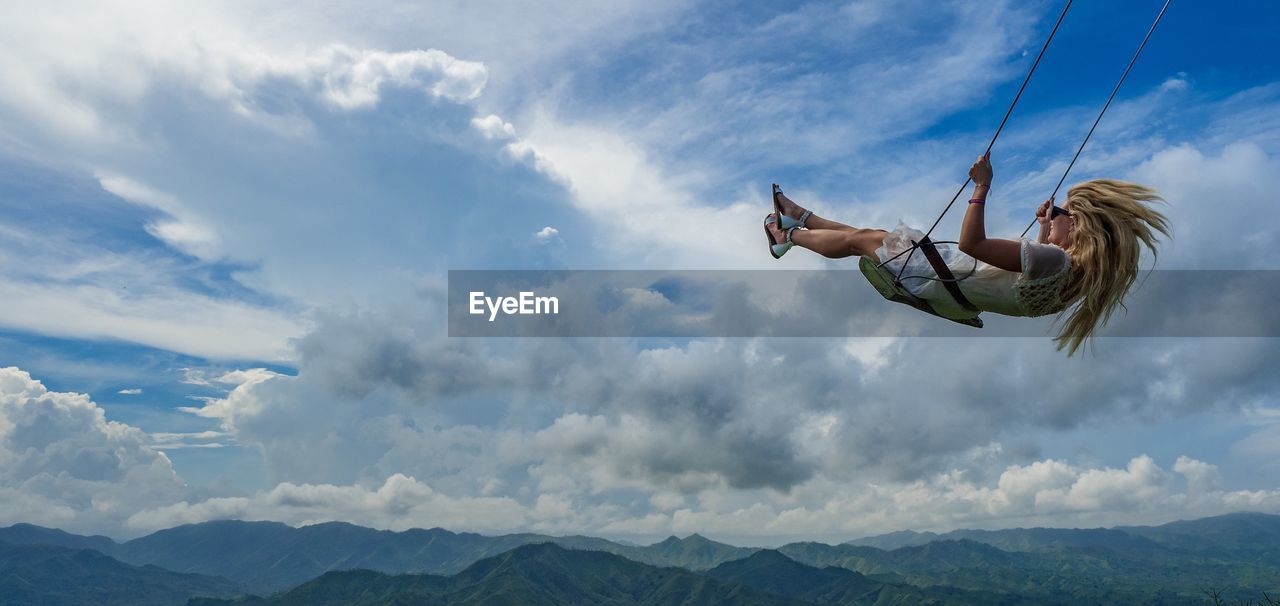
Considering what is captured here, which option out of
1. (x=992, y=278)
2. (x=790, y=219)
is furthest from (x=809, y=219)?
(x=992, y=278)

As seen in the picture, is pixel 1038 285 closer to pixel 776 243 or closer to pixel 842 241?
pixel 842 241

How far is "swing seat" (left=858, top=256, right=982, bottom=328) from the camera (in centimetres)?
791

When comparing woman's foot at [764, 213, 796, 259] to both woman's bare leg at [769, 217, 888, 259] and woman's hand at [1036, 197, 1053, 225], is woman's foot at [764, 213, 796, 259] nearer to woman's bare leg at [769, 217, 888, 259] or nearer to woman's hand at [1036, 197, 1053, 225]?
woman's bare leg at [769, 217, 888, 259]

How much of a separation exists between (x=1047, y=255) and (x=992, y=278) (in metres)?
0.51

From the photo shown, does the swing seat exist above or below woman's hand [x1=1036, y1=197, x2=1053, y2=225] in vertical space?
below

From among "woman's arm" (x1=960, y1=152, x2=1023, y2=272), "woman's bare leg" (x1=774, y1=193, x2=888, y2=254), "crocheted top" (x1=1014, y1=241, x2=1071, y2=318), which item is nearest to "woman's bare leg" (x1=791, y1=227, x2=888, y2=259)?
"woman's bare leg" (x1=774, y1=193, x2=888, y2=254)

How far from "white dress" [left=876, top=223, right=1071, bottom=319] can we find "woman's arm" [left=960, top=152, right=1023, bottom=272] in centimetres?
9

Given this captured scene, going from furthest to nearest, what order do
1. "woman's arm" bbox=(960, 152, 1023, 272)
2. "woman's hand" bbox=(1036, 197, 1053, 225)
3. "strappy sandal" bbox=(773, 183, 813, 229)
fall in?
"strappy sandal" bbox=(773, 183, 813, 229), "woman's hand" bbox=(1036, 197, 1053, 225), "woman's arm" bbox=(960, 152, 1023, 272)

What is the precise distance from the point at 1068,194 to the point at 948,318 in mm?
1532

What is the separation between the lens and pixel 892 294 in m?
8.21

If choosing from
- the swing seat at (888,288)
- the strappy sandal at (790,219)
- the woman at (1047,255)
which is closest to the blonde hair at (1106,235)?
the woman at (1047,255)

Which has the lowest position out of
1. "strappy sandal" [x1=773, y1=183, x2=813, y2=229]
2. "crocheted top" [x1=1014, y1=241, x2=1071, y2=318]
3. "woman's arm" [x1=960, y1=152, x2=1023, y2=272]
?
"crocheted top" [x1=1014, y1=241, x2=1071, y2=318]

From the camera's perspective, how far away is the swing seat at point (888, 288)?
791 cm

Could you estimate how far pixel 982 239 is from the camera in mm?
7219
